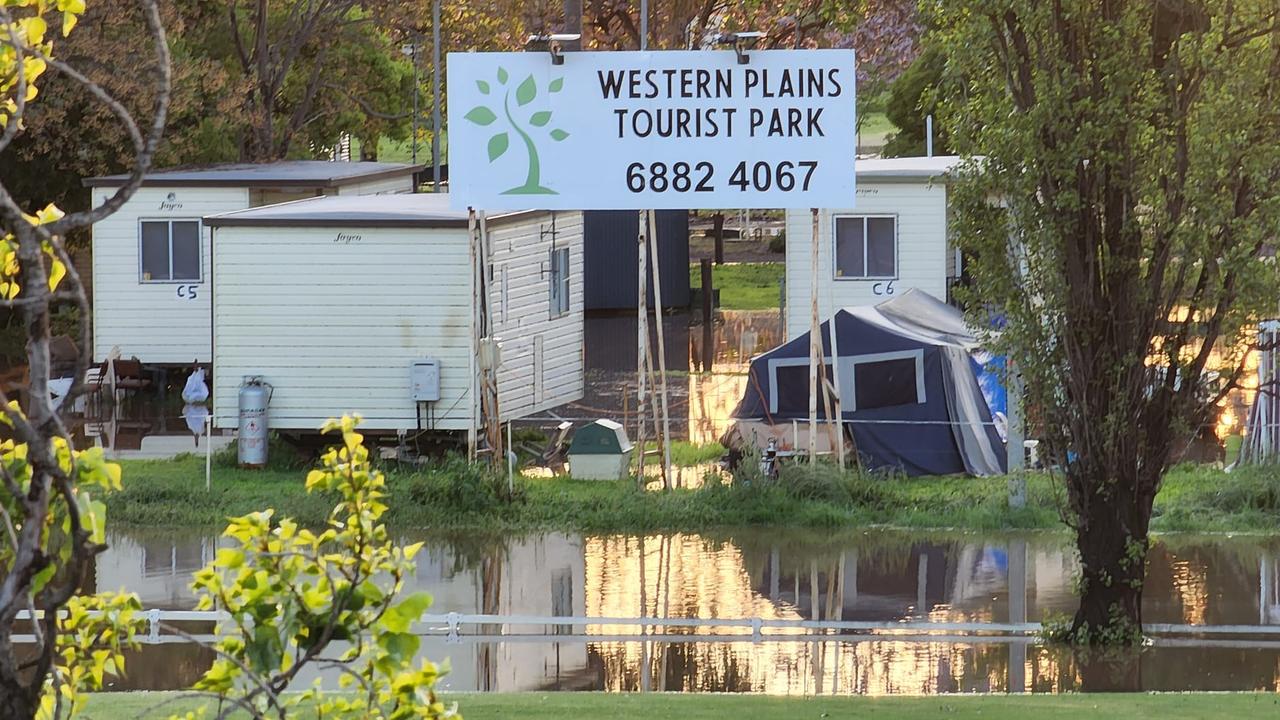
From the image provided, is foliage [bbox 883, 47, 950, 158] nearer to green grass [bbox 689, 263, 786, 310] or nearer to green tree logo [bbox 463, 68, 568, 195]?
green grass [bbox 689, 263, 786, 310]

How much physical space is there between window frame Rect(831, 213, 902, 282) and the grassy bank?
5863 mm

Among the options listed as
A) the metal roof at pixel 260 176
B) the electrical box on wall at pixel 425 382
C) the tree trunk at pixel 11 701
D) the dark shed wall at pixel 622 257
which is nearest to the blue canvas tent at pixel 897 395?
the electrical box on wall at pixel 425 382

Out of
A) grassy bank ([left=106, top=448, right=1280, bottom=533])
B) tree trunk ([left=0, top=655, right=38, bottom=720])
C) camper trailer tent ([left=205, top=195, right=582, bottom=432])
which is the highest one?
camper trailer tent ([left=205, top=195, right=582, bottom=432])

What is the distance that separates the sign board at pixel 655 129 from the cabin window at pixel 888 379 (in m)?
2.26

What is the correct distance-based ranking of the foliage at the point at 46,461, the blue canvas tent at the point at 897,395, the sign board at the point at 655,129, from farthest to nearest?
the blue canvas tent at the point at 897,395 → the sign board at the point at 655,129 → the foliage at the point at 46,461

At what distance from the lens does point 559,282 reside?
22.6 meters

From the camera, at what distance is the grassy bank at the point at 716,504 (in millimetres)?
17109

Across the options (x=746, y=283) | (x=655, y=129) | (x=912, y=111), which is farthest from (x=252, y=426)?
(x=746, y=283)

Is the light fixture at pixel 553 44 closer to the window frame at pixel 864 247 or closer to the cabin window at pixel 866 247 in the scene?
the window frame at pixel 864 247

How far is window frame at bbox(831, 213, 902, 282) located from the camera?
77.5ft

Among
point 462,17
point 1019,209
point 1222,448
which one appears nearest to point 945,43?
point 1019,209

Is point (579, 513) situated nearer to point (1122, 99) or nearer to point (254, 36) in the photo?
point (1122, 99)

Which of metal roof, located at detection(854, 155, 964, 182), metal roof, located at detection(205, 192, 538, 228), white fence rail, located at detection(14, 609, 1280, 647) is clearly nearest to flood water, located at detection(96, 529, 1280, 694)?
white fence rail, located at detection(14, 609, 1280, 647)

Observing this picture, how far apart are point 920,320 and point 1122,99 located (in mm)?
9034
